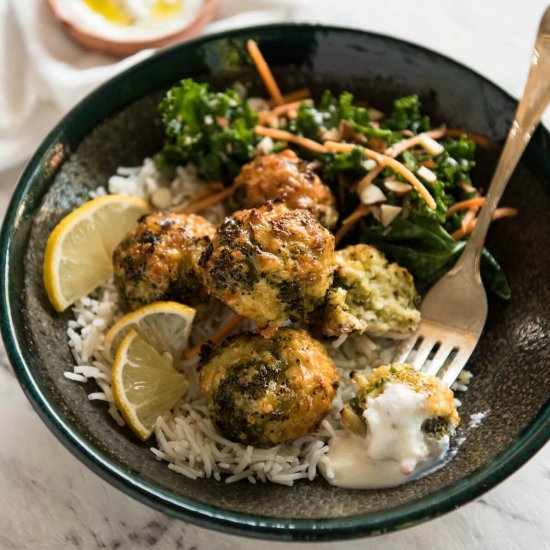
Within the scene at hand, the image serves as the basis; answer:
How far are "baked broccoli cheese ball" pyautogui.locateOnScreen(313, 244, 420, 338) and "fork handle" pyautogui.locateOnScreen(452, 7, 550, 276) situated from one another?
0.34 m

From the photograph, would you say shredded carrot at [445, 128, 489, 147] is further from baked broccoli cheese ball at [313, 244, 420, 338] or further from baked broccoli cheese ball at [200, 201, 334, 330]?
baked broccoli cheese ball at [200, 201, 334, 330]

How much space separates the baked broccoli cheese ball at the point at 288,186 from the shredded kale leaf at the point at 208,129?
304mm

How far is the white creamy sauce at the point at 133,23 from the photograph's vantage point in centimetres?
456

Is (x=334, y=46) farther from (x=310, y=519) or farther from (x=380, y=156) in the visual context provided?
(x=310, y=519)

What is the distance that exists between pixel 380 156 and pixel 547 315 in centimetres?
107

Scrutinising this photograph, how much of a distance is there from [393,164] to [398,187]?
11 centimetres

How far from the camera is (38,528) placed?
308cm

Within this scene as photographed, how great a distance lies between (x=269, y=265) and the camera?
2768mm

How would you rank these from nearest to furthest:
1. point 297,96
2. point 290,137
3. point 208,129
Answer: point 290,137 < point 208,129 < point 297,96

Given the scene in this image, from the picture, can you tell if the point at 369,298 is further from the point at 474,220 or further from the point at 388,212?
the point at 474,220

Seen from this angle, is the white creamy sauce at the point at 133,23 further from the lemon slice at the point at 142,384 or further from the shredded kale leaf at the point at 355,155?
the lemon slice at the point at 142,384

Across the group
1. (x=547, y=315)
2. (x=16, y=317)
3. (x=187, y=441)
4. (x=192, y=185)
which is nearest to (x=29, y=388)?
(x=16, y=317)

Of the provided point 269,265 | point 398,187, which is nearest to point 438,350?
point 398,187

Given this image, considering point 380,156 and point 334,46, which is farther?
point 334,46
